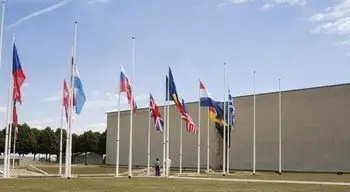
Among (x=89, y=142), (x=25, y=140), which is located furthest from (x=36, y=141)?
(x=89, y=142)

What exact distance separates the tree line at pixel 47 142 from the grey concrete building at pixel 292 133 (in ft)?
141

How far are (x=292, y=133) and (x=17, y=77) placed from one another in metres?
48.0

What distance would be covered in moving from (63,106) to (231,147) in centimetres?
4585

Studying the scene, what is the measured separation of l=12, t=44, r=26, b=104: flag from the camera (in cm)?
3762

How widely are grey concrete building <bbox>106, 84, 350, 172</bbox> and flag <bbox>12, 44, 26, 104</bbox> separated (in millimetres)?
47083

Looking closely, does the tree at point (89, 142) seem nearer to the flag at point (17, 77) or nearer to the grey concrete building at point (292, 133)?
the grey concrete building at point (292, 133)

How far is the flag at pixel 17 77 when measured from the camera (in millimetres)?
37625

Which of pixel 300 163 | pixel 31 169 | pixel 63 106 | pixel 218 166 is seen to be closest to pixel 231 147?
pixel 218 166

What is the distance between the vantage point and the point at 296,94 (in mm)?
77000

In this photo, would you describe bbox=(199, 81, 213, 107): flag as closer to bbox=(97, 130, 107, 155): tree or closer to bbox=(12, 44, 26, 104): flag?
bbox=(12, 44, 26, 104): flag

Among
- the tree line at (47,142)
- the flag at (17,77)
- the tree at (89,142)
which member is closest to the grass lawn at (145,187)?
the flag at (17,77)

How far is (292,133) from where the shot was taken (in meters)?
76.3

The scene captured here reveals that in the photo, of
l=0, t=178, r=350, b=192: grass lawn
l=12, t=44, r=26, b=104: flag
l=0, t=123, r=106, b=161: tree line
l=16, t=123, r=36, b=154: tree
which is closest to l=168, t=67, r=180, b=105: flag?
l=12, t=44, r=26, b=104: flag

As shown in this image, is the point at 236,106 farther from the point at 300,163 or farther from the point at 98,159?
the point at 98,159
